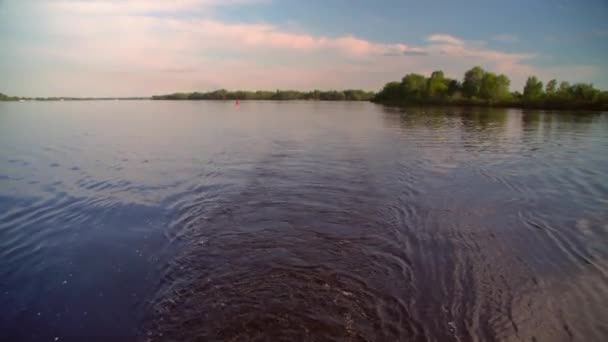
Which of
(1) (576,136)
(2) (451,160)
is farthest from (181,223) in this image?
(1) (576,136)

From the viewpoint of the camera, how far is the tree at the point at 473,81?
99.9 meters

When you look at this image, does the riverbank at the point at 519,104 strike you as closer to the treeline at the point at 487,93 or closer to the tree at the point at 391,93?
the treeline at the point at 487,93

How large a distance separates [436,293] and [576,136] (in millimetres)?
29498

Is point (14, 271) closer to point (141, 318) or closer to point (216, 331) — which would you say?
point (141, 318)

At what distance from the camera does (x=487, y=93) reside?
9519 centimetres

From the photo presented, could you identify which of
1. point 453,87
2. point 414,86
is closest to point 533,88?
point 453,87

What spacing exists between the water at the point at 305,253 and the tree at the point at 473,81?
3884 inches

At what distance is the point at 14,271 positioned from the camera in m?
6.37

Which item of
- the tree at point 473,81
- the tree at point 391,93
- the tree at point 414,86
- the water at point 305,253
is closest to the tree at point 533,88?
the tree at point 473,81

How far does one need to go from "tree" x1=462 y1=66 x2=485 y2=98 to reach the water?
324ft

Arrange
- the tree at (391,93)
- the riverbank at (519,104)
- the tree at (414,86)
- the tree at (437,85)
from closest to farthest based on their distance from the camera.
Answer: the riverbank at (519,104) → the tree at (437,85) → the tree at (414,86) → the tree at (391,93)

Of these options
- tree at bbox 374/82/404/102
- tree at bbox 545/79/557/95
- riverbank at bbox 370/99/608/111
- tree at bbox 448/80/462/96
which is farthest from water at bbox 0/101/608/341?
tree at bbox 374/82/404/102

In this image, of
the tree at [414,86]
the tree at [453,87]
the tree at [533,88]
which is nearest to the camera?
the tree at [533,88]

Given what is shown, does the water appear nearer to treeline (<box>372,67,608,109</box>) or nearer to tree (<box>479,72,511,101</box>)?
treeline (<box>372,67,608,109</box>)
